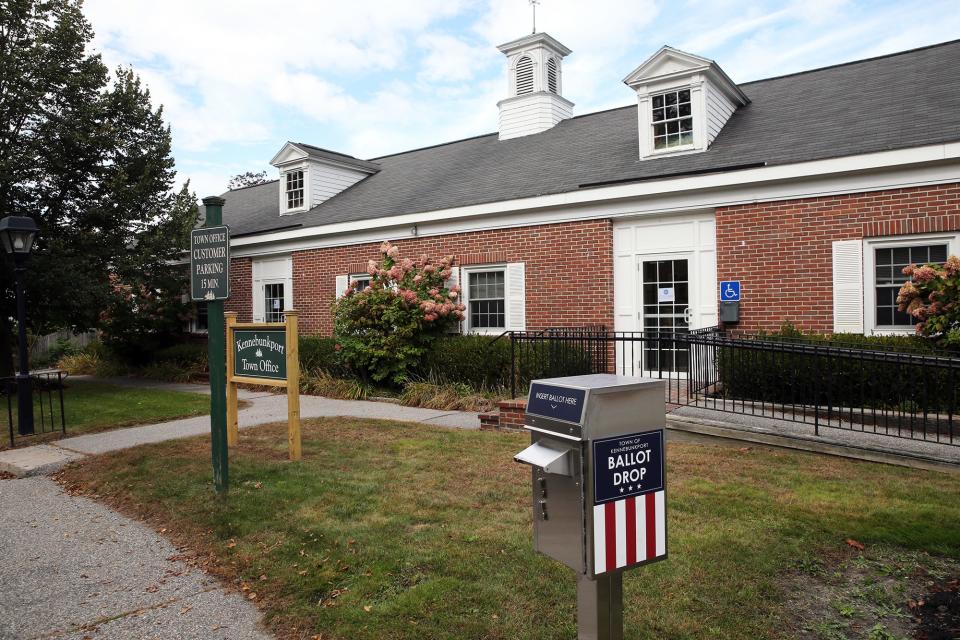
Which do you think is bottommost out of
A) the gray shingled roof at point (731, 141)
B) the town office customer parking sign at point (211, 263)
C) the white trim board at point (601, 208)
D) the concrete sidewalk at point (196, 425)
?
the concrete sidewalk at point (196, 425)

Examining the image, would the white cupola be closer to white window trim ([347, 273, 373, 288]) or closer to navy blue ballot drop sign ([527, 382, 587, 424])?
white window trim ([347, 273, 373, 288])

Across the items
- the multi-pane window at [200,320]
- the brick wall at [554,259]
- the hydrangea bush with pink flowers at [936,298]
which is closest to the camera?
the hydrangea bush with pink flowers at [936,298]

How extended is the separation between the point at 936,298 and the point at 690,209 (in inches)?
147

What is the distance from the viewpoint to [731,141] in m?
11.6

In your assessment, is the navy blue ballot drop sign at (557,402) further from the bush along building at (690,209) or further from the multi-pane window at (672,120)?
the multi-pane window at (672,120)

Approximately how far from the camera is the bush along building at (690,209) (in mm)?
9328

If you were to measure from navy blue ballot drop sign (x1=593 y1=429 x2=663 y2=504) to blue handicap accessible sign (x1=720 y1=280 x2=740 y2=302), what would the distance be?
28.0 ft

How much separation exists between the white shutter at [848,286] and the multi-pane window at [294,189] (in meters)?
14.0

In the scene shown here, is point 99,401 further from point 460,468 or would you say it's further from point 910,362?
point 910,362

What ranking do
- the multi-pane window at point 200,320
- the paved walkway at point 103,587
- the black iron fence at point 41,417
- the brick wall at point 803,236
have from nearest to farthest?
1. the paved walkway at point 103,587
2. the black iron fence at point 41,417
3. the brick wall at point 803,236
4. the multi-pane window at point 200,320

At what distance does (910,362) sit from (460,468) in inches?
176

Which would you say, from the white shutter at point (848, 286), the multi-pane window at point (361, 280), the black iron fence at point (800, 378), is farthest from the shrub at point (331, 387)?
the white shutter at point (848, 286)

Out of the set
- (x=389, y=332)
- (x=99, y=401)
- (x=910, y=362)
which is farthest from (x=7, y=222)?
(x=910, y=362)

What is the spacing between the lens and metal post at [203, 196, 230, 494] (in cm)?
570
